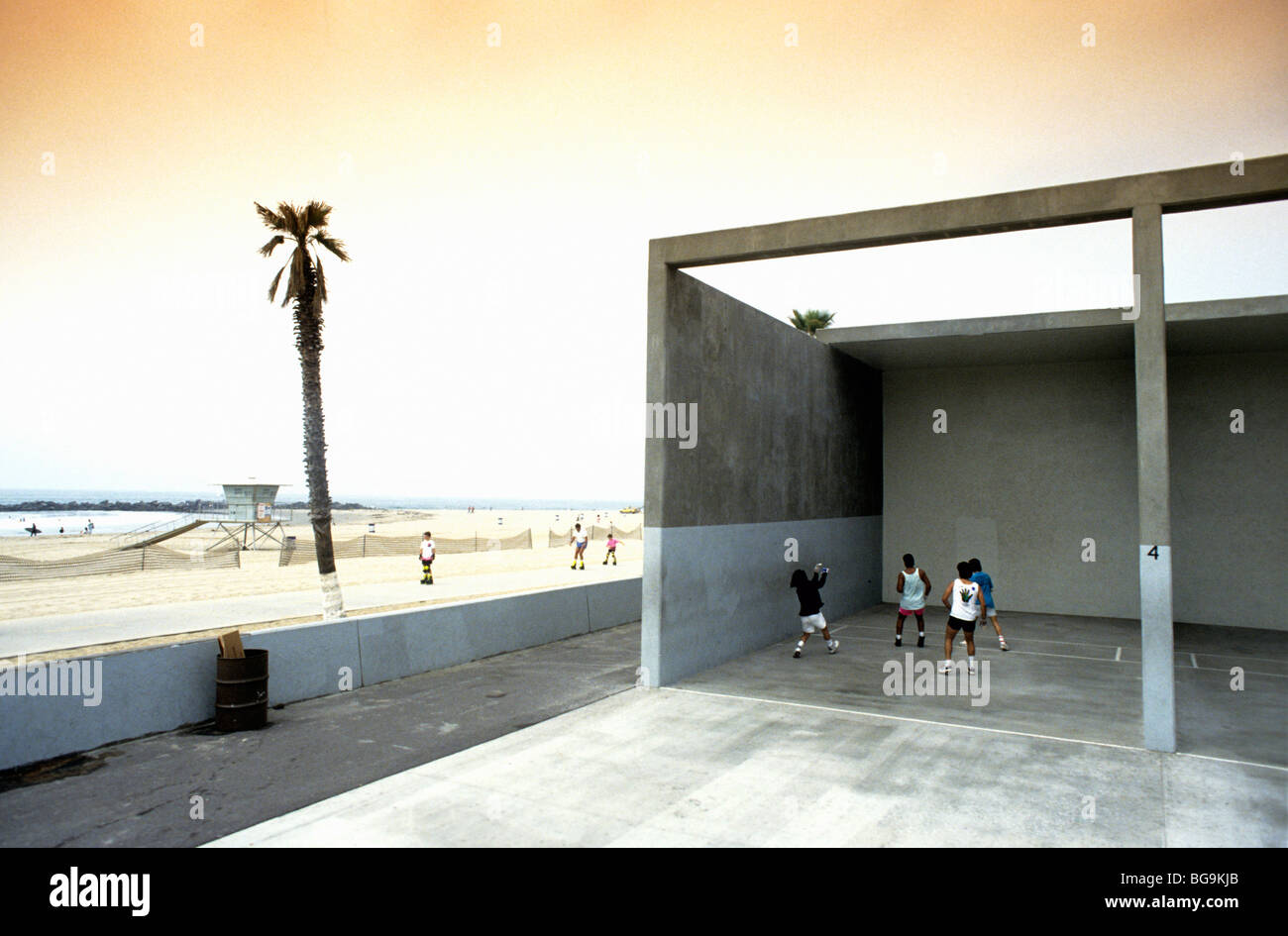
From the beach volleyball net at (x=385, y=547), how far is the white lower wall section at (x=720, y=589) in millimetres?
22516

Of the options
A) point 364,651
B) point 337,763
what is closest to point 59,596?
point 364,651

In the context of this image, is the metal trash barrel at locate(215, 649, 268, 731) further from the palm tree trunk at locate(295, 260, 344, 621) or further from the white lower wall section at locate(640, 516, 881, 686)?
the palm tree trunk at locate(295, 260, 344, 621)

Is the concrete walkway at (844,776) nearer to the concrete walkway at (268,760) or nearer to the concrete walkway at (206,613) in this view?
the concrete walkway at (268,760)

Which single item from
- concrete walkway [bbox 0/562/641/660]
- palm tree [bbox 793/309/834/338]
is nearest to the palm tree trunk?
concrete walkway [bbox 0/562/641/660]

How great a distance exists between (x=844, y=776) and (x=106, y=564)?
2942cm

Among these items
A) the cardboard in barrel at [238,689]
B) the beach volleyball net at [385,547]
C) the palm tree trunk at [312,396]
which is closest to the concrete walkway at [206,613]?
the palm tree trunk at [312,396]

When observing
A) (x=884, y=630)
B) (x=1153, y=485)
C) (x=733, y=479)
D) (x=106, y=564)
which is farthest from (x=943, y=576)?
(x=106, y=564)

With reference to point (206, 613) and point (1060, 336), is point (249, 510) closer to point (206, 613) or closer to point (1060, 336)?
point (206, 613)

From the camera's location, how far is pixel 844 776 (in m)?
7.08

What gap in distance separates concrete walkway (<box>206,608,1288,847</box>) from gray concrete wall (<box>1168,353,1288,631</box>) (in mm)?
5834

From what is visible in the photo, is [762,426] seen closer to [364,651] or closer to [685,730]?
[685,730]

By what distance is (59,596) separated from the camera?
21891 mm

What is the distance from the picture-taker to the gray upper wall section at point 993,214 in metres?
8.05
